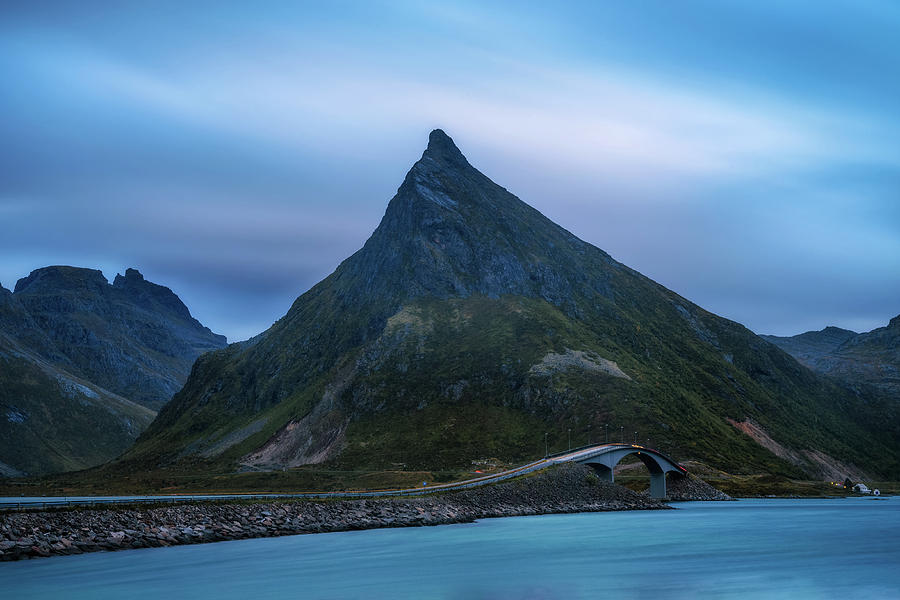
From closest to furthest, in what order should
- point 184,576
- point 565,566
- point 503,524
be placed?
point 184,576, point 565,566, point 503,524

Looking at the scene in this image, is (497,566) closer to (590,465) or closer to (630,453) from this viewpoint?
(590,465)

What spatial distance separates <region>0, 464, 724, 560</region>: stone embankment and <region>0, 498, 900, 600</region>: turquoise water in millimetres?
2700

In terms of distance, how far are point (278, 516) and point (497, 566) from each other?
1506 inches

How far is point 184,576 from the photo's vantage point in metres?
69.5

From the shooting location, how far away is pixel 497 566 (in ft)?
253

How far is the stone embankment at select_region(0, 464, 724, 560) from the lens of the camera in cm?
8250

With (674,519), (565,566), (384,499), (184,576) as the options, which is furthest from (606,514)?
(184,576)

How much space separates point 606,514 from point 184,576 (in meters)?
95.7

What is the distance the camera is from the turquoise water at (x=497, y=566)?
2475 inches

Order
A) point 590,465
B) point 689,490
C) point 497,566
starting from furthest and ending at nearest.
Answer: point 689,490
point 590,465
point 497,566

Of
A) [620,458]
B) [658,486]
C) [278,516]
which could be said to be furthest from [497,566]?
[658,486]

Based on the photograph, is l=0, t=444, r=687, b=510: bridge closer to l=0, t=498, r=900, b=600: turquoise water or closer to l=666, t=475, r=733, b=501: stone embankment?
l=666, t=475, r=733, b=501: stone embankment

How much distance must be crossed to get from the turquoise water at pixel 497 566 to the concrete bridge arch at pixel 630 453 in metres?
54.9

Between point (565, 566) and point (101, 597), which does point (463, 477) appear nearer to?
point (565, 566)
